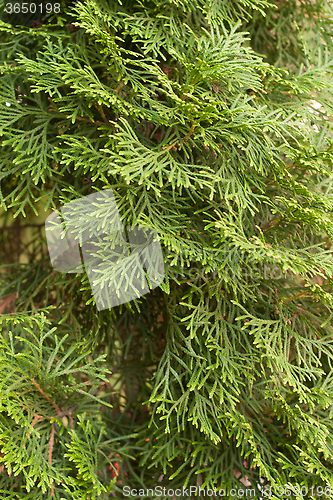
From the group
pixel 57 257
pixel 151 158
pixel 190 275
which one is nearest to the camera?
pixel 151 158

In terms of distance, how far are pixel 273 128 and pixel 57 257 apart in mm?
728

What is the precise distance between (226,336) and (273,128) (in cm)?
55

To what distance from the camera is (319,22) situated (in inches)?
46.4

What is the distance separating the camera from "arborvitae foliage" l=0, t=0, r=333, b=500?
2.93ft

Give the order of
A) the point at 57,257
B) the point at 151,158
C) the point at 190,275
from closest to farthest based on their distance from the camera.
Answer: the point at 151,158 < the point at 190,275 < the point at 57,257

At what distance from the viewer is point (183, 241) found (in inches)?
38.2

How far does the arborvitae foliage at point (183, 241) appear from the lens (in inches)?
35.2

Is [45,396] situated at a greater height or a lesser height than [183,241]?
lesser

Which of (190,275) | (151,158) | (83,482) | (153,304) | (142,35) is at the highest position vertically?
(142,35)

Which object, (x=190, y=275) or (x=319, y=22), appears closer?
(x=190, y=275)

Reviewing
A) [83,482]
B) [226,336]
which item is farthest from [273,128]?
[83,482]

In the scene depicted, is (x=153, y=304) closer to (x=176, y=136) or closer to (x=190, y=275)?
(x=190, y=275)

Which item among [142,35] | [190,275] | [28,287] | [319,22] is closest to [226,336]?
[190,275]

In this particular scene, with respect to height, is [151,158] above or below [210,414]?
above
